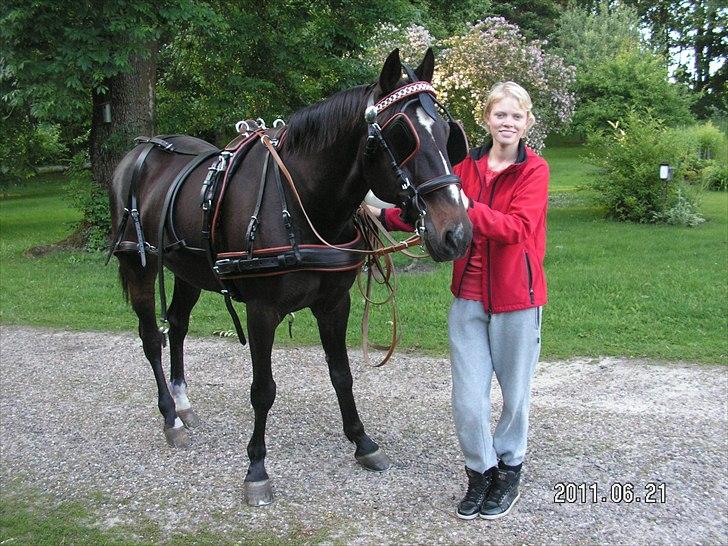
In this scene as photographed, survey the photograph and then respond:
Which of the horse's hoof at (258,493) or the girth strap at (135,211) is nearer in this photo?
the horse's hoof at (258,493)

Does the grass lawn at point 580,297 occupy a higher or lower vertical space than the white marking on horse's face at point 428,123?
lower

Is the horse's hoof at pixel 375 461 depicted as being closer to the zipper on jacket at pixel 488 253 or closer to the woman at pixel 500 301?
the woman at pixel 500 301

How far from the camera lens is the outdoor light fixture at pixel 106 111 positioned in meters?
10.3

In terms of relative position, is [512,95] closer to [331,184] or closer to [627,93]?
[331,184]

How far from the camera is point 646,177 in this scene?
12.6 meters

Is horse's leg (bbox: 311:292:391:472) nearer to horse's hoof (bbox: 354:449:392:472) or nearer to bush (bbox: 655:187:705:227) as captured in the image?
horse's hoof (bbox: 354:449:392:472)

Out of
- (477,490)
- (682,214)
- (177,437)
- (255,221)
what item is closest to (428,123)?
(255,221)

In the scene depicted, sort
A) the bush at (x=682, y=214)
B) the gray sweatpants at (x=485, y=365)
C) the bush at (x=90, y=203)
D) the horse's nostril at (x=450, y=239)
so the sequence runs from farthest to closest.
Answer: the bush at (x=682, y=214) < the bush at (x=90, y=203) < the gray sweatpants at (x=485, y=365) < the horse's nostril at (x=450, y=239)

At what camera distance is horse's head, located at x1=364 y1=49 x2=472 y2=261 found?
2.71 metres

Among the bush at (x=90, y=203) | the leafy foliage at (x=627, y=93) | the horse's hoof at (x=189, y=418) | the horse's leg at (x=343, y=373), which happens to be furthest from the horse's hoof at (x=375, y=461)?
the leafy foliage at (x=627, y=93)

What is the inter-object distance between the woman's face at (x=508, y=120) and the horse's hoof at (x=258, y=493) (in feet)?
7.14

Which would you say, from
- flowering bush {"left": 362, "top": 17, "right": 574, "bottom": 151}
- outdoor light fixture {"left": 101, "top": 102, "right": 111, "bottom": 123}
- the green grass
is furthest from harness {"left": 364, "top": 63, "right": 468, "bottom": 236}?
flowering bush {"left": 362, "top": 17, "right": 574, "bottom": 151}

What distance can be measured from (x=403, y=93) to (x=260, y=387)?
1.76m

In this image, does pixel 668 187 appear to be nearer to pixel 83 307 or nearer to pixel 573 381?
pixel 573 381
